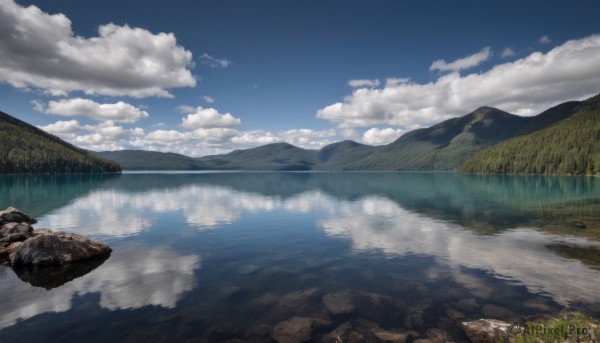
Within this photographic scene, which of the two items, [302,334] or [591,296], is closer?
[302,334]

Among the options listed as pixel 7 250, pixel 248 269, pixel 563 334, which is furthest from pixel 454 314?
pixel 7 250

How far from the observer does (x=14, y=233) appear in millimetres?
35188

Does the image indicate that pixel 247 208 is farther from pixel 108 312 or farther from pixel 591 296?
pixel 591 296


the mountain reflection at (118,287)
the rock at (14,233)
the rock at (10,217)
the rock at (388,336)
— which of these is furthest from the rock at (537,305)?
the rock at (10,217)

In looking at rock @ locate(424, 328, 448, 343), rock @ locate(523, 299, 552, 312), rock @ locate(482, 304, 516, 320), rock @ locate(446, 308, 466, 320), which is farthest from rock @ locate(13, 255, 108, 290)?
rock @ locate(523, 299, 552, 312)

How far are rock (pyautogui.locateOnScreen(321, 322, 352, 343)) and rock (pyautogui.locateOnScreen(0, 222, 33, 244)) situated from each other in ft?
123

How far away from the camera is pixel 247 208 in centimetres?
6925

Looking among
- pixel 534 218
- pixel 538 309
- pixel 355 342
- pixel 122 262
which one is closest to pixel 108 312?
pixel 122 262

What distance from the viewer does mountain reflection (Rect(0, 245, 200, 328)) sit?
1967 centimetres

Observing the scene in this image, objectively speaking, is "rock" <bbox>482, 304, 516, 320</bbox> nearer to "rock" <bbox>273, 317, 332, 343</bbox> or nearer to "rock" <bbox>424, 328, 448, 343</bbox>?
→ "rock" <bbox>424, 328, 448, 343</bbox>

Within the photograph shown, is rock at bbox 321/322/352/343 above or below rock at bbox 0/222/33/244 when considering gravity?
below

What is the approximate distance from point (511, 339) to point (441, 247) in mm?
20665

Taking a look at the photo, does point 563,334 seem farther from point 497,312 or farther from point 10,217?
point 10,217

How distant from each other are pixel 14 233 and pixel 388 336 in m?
41.8
